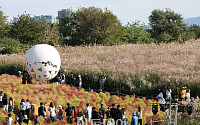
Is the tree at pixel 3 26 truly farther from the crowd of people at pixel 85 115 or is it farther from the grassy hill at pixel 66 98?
the crowd of people at pixel 85 115

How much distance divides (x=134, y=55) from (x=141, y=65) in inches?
244

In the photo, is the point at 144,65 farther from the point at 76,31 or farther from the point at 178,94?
the point at 76,31

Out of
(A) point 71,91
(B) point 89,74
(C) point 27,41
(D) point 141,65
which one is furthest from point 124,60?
(C) point 27,41

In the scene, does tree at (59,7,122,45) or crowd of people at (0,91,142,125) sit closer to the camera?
crowd of people at (0,91,142,125)

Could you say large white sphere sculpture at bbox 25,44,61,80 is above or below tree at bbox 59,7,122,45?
below

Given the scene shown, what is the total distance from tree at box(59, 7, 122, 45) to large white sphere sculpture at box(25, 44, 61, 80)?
31307mm

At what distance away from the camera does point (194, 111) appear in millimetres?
18109

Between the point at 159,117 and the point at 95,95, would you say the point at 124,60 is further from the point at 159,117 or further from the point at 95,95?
the point at 159,117

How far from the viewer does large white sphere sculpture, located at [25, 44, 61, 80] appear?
1786cm

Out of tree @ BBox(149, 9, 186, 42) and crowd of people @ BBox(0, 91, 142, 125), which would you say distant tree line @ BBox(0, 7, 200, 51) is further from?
crowd of people @ BBox(0, 91, 142, 125)

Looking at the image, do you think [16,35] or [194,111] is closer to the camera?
[194,111]

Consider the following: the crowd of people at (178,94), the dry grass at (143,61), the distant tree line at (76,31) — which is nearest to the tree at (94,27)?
the distant tree line at (76,31)

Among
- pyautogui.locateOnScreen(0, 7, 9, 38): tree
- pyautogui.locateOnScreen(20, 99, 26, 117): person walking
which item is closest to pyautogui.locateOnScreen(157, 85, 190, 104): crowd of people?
pyautogui.locateOnScreen(20, 99, 26, 117): person walking

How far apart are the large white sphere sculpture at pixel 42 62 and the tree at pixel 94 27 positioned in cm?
3131
